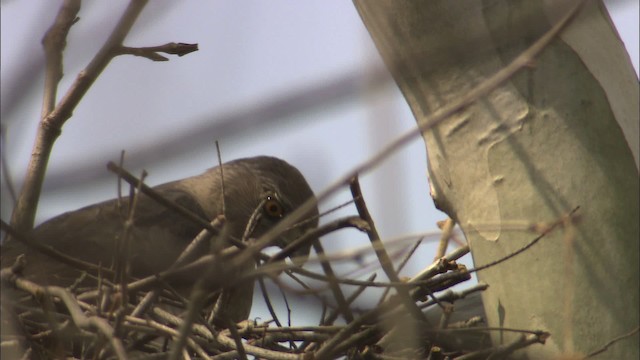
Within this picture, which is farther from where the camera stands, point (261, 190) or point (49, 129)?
point (261, 190)

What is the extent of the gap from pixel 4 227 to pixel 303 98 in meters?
1.11

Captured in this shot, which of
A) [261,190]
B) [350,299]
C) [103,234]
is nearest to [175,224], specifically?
[103,234]

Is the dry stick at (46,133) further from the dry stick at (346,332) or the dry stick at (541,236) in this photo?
the dry stick at (541,236)

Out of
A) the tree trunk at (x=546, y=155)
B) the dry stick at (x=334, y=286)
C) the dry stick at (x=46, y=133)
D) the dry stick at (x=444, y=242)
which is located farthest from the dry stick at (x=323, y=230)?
the dry stick at (x=444, y=242)

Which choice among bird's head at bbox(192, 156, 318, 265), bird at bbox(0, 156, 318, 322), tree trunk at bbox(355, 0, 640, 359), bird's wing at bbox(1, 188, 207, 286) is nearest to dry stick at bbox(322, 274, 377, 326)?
bird at bbox(0, 156, 318, 322)

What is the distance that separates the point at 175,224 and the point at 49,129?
147 centimetres

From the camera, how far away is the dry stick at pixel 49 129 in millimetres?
2670

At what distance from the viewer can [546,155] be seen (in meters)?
2.69

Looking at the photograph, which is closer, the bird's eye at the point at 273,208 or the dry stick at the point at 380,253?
the dry stick at the point at 380,253

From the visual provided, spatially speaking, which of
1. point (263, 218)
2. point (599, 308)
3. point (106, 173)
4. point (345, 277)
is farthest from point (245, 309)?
point (106, 173)

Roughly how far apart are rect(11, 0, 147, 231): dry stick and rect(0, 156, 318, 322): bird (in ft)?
0.34

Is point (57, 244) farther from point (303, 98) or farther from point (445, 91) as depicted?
point (303, 98)

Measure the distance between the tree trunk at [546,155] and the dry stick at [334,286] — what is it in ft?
1.43

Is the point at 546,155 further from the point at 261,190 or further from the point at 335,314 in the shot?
the point at 261,190
